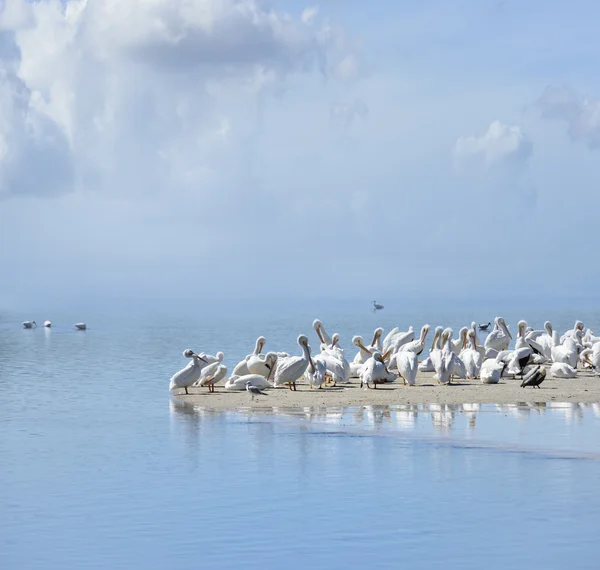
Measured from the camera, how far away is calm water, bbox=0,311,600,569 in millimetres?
9797

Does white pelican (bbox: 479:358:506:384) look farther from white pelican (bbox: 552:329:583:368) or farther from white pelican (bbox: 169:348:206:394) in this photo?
white pelican (bbox: 169:348:206:394)

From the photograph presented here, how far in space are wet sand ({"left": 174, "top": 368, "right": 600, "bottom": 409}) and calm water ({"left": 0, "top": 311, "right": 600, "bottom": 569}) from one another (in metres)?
0.71

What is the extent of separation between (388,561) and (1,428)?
9.47 m

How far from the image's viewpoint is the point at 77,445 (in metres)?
15.5

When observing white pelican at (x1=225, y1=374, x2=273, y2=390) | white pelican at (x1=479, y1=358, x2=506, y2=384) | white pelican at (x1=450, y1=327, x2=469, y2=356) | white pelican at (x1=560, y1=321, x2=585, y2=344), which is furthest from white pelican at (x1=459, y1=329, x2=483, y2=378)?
white pelican at (x1=560, y1=321, x2=585, y2=344)

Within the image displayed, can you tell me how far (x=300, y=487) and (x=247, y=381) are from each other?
320 inches

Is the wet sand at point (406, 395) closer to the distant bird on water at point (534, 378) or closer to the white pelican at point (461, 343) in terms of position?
the distant bird on water at point (534, 378)

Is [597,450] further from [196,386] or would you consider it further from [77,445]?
[196,386]

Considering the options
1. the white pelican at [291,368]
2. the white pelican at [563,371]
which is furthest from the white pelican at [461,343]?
the white pelican at [291,368]

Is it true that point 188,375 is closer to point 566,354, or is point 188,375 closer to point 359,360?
point 359,360

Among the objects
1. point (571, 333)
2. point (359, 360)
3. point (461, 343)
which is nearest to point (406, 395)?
point (359, 360)

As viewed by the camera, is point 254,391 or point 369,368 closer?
point 254,391

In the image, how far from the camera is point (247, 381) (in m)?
20.3

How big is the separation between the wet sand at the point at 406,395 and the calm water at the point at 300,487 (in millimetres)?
709
